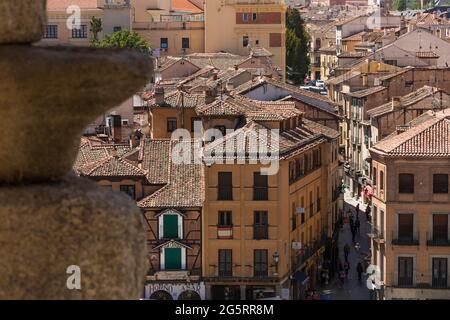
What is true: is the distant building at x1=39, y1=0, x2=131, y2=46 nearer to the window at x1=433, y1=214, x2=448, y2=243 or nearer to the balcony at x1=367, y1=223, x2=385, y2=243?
the balcony at x1=367, y1=223, x2=385, y2=243

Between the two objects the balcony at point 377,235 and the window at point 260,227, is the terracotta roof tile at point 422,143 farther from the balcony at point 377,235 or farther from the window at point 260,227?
the window at point 260,227

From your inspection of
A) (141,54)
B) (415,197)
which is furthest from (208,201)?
(141,54)

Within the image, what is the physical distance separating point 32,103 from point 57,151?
0.17m

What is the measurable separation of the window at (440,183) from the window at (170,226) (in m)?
5.90

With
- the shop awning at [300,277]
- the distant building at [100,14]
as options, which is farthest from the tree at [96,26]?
the shop awning at [300,277]

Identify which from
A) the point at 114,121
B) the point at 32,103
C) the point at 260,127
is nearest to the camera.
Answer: the point at 32,103

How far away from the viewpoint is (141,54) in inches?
127

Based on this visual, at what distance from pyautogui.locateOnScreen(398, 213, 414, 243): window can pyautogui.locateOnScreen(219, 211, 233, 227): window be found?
3812mm

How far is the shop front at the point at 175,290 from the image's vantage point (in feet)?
102

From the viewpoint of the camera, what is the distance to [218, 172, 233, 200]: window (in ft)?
105

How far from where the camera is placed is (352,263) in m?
38.4

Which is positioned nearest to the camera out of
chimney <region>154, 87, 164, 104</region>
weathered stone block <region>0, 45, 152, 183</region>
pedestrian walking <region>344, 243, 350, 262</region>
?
weathered stone block <region>0, 45, 152, 183</region>

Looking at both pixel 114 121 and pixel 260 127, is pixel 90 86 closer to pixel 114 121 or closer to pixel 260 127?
pixel 260 127

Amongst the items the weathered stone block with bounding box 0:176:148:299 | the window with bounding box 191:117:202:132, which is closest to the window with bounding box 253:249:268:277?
the window with bounding box 191:117:202:132
